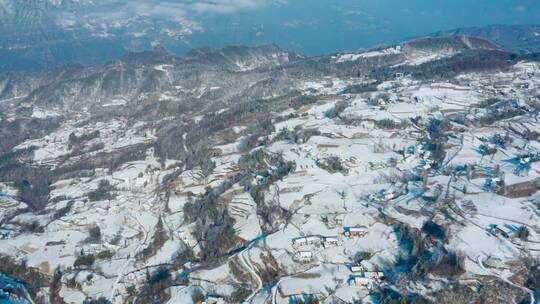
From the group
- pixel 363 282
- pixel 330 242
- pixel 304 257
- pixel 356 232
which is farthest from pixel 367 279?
pixel 356 232

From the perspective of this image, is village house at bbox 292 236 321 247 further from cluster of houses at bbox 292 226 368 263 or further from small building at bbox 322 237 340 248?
small building at bbox 322 237 340 248

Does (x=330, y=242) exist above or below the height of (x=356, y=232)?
below

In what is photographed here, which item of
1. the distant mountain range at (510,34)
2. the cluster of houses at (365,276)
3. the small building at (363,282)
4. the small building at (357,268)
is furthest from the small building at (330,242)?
the distant mountain range at (510,34)

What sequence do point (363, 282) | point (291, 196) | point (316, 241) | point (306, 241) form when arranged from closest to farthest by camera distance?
point (363, 282)
point (306, 241)
point (316, 241)
point (291, 196)

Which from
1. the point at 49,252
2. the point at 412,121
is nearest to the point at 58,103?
the point at 49,252

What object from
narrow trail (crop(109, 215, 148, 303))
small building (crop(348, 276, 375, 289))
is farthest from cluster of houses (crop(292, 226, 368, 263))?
narrow trail (crop(109, 215, 148, 303))

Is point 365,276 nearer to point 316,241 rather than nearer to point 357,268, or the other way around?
point 357,268

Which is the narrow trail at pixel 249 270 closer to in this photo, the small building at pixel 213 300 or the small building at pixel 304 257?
the small building at pixel 213 300

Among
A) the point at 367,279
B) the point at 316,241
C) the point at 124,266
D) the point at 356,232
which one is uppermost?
the point at 356,232

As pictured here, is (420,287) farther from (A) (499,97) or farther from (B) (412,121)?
(A) (499,97)

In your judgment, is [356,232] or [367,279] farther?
[356,232]

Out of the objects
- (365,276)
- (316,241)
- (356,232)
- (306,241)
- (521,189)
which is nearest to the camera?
(365,276)
